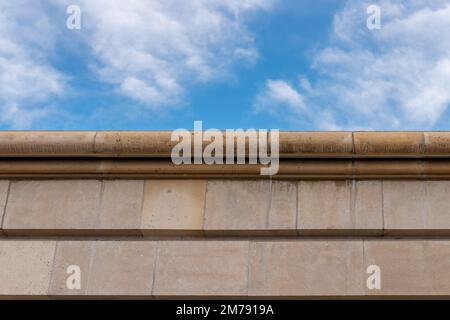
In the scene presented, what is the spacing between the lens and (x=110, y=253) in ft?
31.2

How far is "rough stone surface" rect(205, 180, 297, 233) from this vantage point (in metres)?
9.43

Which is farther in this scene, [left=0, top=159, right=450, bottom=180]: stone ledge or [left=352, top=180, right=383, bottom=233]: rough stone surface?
[left=0, top=159, right=450, bottom=180]: stone ledge

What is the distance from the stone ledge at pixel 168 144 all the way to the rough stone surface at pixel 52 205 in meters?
0.42

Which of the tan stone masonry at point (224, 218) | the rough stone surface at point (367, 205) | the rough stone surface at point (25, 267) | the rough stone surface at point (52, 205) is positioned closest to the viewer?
the tan stone masonry at point (224, 218)

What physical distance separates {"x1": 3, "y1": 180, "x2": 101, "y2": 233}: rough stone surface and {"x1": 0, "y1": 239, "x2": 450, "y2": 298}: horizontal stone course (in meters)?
0.23

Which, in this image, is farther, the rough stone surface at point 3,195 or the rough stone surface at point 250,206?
the rough stone surface at point 3,195

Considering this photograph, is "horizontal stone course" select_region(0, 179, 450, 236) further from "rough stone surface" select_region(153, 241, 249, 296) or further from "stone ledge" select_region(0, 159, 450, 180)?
"rough stone surface" select_region(153, 241, 249, 296)

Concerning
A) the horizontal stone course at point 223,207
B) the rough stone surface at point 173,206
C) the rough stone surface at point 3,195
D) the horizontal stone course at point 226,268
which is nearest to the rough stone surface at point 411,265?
the horizontal stone course at point 226,268

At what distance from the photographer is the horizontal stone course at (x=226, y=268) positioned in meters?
9.01

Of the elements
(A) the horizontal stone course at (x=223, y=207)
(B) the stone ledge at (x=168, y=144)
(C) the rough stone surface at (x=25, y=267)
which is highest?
(B) the stone ledge at (x=168, y=144)

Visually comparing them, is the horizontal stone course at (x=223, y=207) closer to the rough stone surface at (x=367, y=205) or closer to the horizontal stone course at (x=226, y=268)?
the rough stone surface at (x=367, y=205)

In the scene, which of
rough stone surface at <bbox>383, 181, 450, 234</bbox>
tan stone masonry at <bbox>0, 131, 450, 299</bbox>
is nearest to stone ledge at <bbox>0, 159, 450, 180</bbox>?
tan stone masonry at <bbox>0, 131, 450, 299</bbox>

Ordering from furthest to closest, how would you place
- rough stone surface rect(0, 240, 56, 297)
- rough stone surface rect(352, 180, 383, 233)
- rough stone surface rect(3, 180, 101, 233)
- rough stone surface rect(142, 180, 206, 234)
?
rough stone surface rect(3, 180, 101, 233), rough stone surface rect(142, 180, 206, 234), rough stone surface rect(0, 240, 56, 297), rough stone surface rect(352, 180, 383, 233)

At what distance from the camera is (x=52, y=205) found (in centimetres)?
980
